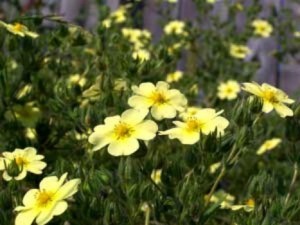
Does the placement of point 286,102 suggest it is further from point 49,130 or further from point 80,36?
point 80,36

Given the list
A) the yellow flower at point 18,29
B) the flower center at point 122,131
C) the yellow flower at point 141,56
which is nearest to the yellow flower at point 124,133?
A: the flower center at point 122,131

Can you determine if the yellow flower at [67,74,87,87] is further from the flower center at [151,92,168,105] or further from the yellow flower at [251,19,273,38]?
the yellow flower at [251,19,273,38]

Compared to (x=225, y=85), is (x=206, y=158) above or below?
above

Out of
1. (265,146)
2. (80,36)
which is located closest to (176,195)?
(80,36)

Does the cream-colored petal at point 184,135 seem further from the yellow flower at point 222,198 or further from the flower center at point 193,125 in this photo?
the yellow flower at point 222,198

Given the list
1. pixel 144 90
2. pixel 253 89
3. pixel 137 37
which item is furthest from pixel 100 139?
pixel 137 37

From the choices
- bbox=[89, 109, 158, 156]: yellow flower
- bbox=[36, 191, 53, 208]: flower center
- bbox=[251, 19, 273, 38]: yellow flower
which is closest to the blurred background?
bbox=[251, 19, 273, 38]: yellow flower
